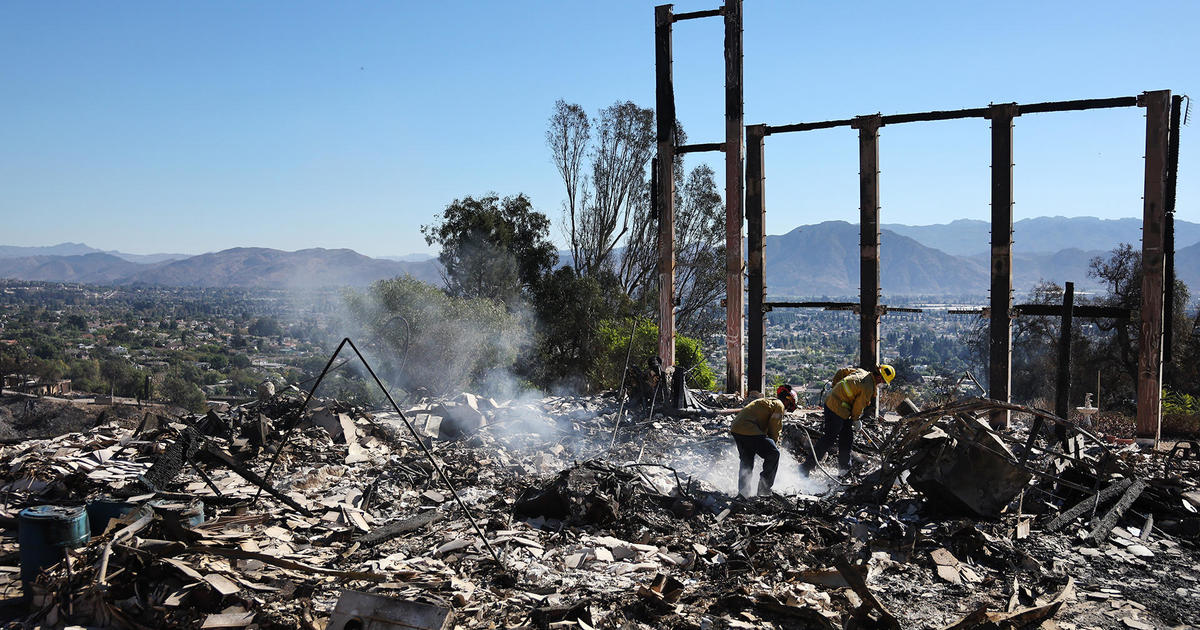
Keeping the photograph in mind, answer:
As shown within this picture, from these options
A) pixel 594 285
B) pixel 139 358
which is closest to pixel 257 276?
pixel 139 358

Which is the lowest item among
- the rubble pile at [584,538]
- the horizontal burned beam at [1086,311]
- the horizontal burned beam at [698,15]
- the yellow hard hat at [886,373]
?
the rubble pile at [584,538]

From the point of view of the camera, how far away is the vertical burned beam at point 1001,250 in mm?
12797

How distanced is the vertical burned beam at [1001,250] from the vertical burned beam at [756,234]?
413cm

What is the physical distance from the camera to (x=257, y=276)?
368 feet

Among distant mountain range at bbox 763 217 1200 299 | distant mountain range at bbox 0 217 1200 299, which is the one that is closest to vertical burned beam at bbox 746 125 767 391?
distant mountain range at bbox 0 217 1200 299

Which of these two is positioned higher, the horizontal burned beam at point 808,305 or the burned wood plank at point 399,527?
the horizontal burned beam at point 808,305

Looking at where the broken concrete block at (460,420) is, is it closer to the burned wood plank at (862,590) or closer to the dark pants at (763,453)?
the dark pants at (763,453)

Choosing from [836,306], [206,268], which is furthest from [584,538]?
[206,268]

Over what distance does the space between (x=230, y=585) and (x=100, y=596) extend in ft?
2.83

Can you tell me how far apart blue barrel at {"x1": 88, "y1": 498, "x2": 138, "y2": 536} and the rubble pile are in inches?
0.6

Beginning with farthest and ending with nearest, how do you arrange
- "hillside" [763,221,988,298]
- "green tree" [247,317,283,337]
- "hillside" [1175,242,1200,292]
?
"hillside" [763,221,988,298] < "hillside" [1175,242,1200,292] < "green tree" [247,317,283,337]

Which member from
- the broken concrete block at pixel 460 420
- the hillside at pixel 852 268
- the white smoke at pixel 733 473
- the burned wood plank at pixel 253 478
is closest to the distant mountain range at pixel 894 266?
the hillside at pixel 852 268

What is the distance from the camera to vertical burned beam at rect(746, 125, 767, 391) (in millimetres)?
14891

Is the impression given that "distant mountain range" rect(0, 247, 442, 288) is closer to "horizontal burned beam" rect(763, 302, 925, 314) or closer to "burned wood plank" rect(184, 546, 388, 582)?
"horizontal burned beam" rect(763, 302, 925, 314)
